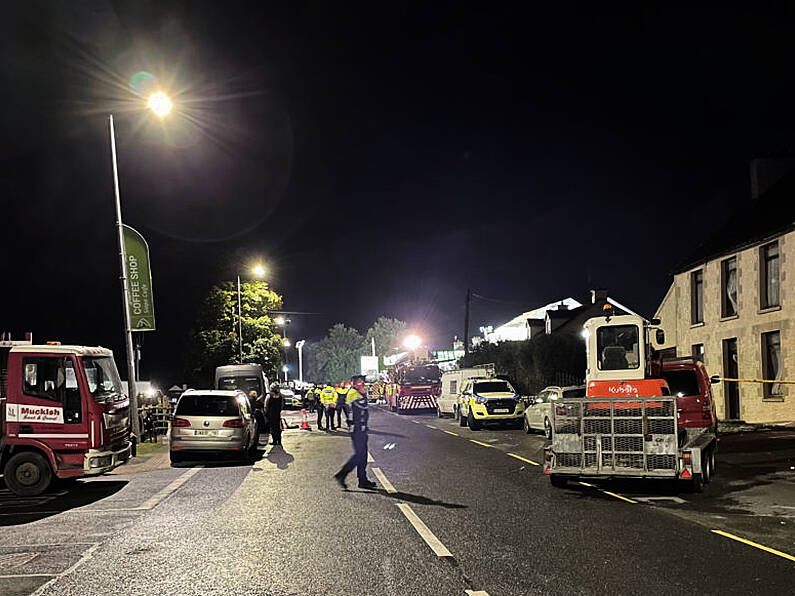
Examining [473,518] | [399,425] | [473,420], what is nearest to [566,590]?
[473,518]

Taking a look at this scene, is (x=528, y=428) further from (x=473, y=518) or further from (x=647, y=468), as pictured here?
(x=473, y=518)

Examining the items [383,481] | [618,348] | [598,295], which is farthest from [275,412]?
[598,295]

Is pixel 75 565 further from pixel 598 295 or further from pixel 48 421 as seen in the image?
pixel 598 295

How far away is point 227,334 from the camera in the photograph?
1981 inches

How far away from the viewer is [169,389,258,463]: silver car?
18531 mm

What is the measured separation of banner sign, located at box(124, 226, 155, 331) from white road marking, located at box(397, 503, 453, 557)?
41.6 ft

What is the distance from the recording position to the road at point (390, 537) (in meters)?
7.43

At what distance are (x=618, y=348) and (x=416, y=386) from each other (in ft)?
96.9

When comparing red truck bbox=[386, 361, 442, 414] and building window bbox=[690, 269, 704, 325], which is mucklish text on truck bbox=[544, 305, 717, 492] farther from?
red truck bbox=[386, 361, 442, 414]

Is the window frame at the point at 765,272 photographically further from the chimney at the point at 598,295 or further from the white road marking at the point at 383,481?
the chimney at the point at 598,295

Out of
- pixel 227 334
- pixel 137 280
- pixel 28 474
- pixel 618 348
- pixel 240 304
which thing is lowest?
pixel 28 474

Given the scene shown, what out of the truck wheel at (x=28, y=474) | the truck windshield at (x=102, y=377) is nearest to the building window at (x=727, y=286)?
the truck windshield at (x=102, y=377)

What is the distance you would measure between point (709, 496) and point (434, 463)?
6.40m

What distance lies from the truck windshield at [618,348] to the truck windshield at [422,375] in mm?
29779
